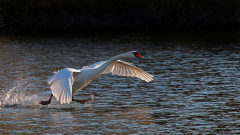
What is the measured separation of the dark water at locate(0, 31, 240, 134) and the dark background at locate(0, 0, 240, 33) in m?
20.4

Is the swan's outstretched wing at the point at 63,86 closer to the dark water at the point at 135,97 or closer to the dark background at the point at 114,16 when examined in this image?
the dark water at the point at 135,97

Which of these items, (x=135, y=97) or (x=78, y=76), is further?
(x=135, y=97)

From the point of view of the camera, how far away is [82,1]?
4991 centimetres

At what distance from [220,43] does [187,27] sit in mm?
14339

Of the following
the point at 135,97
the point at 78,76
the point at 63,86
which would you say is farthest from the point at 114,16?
the point at 63,86

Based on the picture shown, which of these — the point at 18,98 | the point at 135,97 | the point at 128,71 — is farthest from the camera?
the point at 128,71

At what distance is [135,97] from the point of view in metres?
14.0

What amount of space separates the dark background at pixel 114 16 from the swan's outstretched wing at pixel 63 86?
36.6 meters

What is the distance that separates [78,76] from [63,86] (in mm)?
1628

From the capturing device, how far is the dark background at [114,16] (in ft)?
155

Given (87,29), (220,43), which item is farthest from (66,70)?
(87,29)

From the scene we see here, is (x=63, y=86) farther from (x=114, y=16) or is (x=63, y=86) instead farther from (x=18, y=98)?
(x=114, y=16)

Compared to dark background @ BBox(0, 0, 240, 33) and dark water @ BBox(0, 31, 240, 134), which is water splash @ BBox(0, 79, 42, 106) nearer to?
dark water @ BBox(0, 31, 240, 134)

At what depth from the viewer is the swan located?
34.4ft
